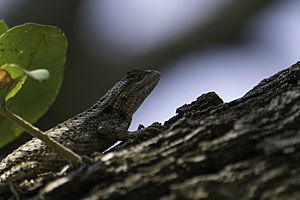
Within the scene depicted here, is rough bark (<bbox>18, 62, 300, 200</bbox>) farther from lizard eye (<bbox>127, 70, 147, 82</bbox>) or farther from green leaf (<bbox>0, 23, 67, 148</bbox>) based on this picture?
lizard eye (<bbox>127, 70, 147, 82</bbox>)

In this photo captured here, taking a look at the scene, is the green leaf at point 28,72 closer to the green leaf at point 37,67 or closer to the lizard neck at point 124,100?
the green leaf at point 37,67

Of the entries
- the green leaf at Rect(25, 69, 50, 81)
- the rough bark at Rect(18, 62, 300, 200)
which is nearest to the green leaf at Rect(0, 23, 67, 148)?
the green leaf at Rect(25, 69, 50, 81)

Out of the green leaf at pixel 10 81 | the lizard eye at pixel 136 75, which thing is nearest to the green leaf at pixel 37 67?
the green leaf at pixel 10 81

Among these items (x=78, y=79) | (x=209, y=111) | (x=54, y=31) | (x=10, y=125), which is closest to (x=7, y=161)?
(x=10, y=125)

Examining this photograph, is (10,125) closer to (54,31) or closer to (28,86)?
(28,86)

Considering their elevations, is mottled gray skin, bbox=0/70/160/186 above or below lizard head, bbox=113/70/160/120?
below

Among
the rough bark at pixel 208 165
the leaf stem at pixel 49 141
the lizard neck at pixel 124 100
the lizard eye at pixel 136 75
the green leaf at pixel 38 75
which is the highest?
the lizard eye at pixel 136 75

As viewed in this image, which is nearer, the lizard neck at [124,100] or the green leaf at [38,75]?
the green leaf at [38,75]
